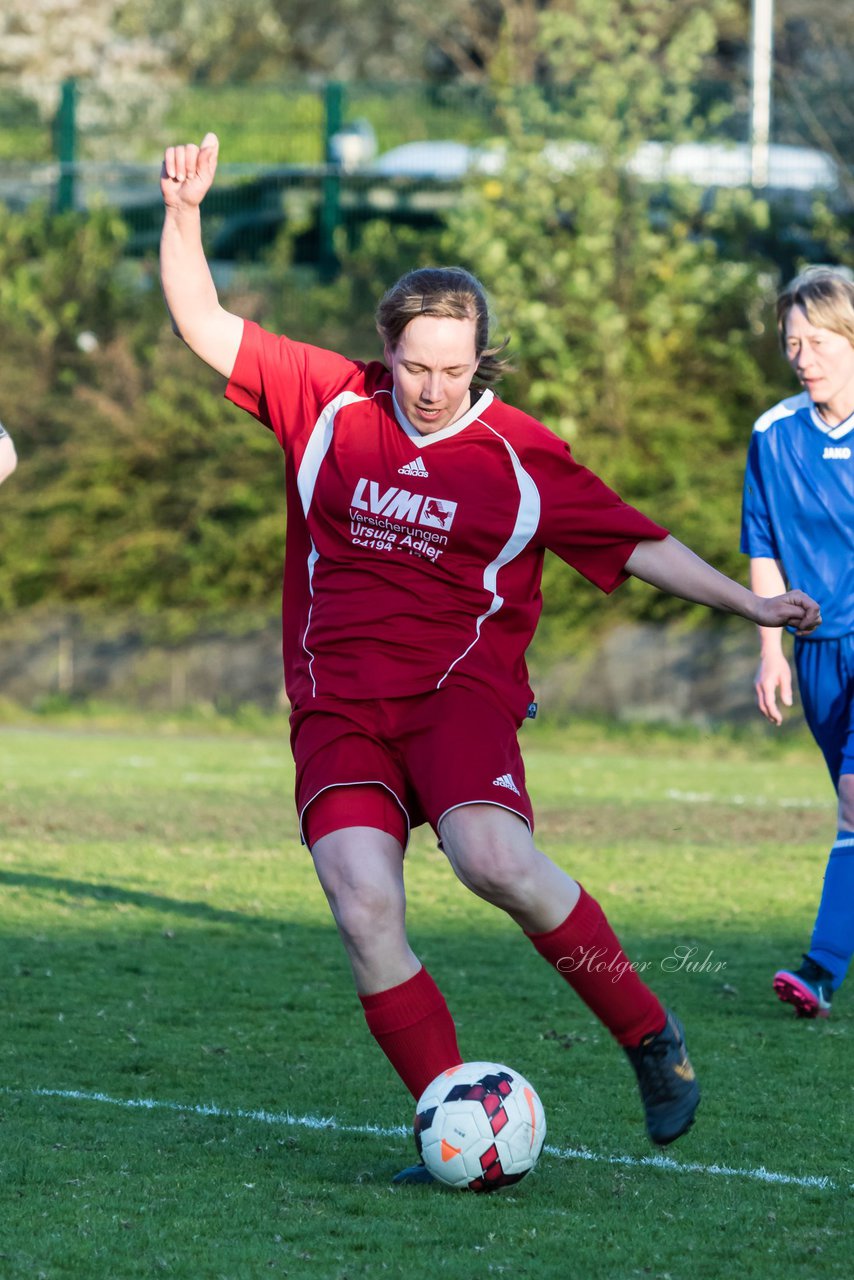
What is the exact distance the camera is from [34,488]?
1950 centimetres

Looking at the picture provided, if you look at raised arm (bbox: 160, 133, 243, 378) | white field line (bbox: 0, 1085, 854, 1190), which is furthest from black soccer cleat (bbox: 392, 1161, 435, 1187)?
raised arm (bbox: 160, 133, 243, 378)

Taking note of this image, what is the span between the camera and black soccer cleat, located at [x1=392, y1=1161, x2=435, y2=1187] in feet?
12.7

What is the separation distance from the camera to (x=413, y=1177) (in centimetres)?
390

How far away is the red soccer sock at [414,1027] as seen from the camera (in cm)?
390

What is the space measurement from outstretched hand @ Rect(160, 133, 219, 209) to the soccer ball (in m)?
2.17

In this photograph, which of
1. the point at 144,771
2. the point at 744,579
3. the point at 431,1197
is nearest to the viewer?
the point at 431,1197

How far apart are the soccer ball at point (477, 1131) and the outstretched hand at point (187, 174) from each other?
7.11 ft

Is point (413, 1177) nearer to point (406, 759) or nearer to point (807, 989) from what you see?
point (406, 759)

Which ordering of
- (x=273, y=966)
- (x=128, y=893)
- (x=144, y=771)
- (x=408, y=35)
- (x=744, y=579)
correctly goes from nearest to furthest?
(x=273, y=966) → (x=128, y=893) → (x=144, y=771) → (x=744, y=579) → (x=408, y=35)

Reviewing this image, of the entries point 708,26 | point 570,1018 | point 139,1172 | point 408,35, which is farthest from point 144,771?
point 408,35

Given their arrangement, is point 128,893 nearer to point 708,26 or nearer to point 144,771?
point 144,771

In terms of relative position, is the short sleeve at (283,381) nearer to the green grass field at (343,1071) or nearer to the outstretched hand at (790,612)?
the outstretched hand at (790,612)

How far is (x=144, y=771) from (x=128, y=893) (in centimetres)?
505

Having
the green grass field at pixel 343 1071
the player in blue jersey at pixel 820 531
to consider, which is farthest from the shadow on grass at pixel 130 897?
the player in blue jersey at pixel 820 531
